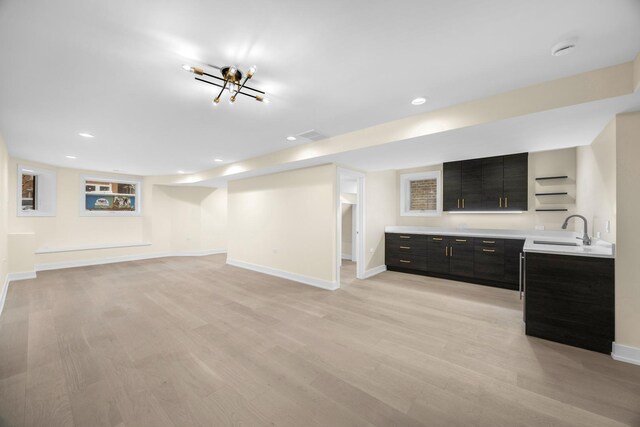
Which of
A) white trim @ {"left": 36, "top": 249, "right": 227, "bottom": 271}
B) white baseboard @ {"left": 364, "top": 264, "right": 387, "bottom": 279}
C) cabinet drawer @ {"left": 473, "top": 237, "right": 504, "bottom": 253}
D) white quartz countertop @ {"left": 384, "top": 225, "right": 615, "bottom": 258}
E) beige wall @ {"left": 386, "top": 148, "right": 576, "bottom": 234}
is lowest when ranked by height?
white trim @ {"left": 36, "top": 249, "right": 227, "bottom": 271}

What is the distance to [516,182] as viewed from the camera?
4.72 m

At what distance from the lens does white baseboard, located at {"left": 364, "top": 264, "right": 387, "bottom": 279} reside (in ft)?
17.7

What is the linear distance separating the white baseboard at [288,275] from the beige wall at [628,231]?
352 cm

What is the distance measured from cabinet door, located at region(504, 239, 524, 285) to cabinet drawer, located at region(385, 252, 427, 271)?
144cm

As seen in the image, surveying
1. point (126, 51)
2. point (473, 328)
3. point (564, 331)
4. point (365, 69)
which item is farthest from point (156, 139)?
point (564, 331)

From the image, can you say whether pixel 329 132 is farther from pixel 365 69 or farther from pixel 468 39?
pixel 468 39

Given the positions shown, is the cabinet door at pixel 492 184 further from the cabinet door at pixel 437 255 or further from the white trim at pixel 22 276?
the white trim at pixel 22 276

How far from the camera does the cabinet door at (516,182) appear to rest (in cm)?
464

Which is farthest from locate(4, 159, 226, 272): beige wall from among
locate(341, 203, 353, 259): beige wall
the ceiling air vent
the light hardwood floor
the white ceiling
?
the ceiling air vent

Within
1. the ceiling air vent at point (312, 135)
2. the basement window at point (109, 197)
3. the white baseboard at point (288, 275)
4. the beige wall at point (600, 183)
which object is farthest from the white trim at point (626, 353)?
the basement window at point (109, 197)

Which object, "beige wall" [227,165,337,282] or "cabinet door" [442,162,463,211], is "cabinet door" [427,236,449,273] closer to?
"cabinet door" [442,162,463,211]

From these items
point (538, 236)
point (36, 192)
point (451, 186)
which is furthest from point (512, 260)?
point (36, 192)

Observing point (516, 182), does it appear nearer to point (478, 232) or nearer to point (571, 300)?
point (478, 232)

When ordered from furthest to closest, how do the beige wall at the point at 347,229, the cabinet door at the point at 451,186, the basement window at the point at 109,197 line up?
the beige wall at the point at 347,229, the basement window at the point at 109,197, the cabinet door at the point at 451,186
